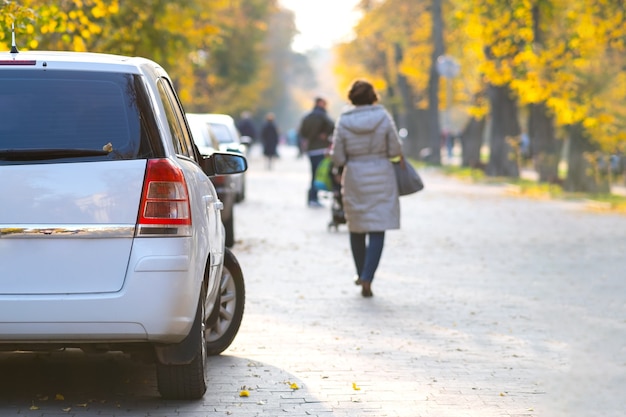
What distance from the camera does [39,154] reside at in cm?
612

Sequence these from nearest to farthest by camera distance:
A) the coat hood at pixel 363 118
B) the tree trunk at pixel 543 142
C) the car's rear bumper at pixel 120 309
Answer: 1. the car's rear bumper at pixel 120 309
2. the coat hood at pixel 363 118
3. the tree trunk at pixel 543 142

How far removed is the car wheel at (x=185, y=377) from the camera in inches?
263

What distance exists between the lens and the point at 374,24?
51.7 m

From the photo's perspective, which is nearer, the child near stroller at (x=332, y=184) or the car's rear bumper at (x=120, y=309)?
the car's rear bumper at (x=120, y=309)

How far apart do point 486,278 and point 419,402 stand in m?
6.41

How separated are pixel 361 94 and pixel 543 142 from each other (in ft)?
84.8

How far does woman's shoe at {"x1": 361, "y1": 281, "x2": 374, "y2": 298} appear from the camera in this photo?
11.6 m

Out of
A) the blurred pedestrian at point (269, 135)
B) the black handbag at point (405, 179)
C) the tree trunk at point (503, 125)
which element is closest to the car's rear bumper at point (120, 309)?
the black handbag at point (405, 179)

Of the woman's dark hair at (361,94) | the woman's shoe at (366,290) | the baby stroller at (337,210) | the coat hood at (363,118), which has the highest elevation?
the woman's dark hair at (361,94)

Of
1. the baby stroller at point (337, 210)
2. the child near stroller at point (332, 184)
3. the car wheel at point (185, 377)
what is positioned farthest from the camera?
the child near stroller at point (332, 184)

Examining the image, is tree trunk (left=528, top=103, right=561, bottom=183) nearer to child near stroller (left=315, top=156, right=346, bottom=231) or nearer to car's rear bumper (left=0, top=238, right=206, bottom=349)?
child near stroller (left=315, top=156, right=346, bottom=231)

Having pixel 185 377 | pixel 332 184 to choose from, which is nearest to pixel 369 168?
pixel 185 377

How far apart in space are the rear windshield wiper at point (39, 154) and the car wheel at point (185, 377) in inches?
38.6

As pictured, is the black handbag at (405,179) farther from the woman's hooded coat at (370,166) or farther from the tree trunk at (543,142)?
the tree trunk at (543,142)
